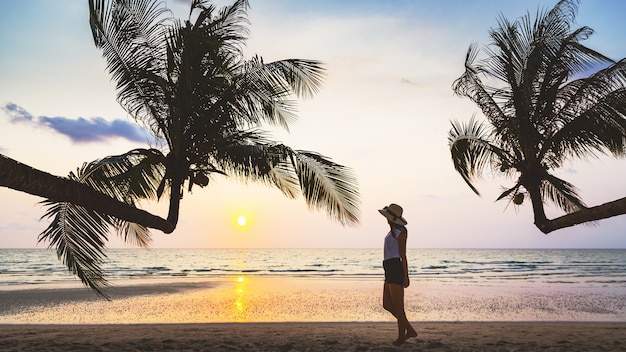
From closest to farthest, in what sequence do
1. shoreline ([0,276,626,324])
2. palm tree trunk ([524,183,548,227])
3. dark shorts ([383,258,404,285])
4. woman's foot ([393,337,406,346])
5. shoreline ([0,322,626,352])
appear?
1. dark shorts ([383,258,404,285])
2. woman's foot ([393,337,406,346])
3. shoreline ([0,322,626,352])
4. palm tree trunk ([524,183,548,227])
5. shoreline ([0,276,626,324])

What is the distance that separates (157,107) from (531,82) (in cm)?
676

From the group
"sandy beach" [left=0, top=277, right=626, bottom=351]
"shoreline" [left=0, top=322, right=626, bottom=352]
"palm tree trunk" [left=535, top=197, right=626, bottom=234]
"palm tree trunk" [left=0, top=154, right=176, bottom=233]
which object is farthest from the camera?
"sandy beach" [left=0, top=277, right=626, bottom=351]

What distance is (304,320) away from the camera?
14.1m

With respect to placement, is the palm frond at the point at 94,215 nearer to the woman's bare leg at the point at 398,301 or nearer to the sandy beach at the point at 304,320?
the sandy beach at the point at 304,320

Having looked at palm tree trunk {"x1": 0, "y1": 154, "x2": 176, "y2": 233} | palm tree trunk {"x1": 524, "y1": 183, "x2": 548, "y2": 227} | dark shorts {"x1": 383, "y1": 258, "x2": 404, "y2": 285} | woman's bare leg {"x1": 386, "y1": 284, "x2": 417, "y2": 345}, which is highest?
palm tree trunk {"x1": 524, "y1": 183, "x2": 548, "y2": 227}

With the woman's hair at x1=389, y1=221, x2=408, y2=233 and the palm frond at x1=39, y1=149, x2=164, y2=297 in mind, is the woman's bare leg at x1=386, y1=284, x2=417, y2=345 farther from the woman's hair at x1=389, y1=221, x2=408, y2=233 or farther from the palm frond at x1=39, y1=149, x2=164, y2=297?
the palm frond at x1=39, y1=149, x2=164, y2=297

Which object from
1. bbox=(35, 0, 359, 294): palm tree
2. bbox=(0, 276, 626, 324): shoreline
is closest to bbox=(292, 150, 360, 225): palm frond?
bbox=(35, 0, 359, 294): palm tree

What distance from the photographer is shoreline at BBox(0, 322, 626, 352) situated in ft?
26.7

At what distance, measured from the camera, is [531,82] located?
1047 cm

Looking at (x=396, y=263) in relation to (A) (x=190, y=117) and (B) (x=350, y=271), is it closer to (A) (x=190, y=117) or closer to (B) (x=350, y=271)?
(A) (x=190, y=117)

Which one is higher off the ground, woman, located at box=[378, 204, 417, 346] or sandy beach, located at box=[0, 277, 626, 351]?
woman, located at box=[378, 204, 417, 346]

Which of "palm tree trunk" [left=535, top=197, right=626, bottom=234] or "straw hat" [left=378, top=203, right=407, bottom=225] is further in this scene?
"straw hat" [left=378, top=203, right=407, bottom=225]

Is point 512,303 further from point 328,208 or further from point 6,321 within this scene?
point 6,321

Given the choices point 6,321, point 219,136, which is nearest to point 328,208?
point 219,136
